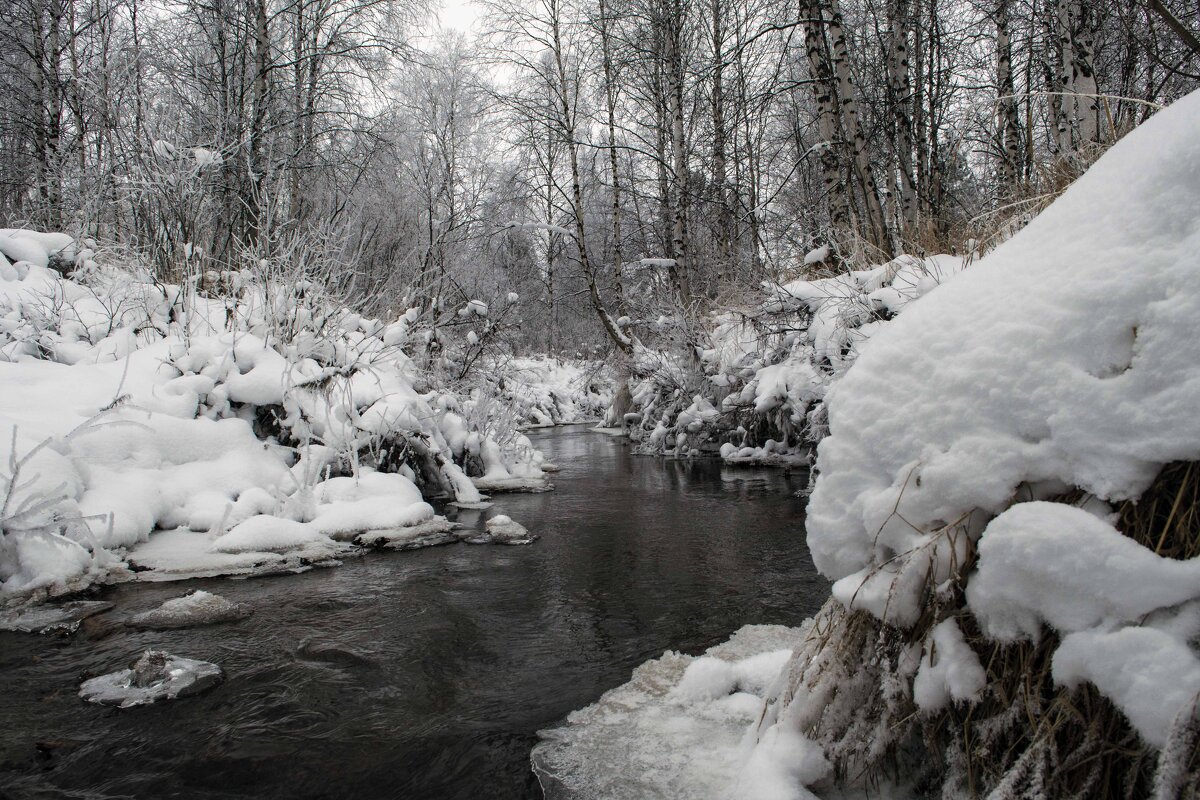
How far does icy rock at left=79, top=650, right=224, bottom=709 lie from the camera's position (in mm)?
2580

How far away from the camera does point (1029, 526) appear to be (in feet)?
4.15

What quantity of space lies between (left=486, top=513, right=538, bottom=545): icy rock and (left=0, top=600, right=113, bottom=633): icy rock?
8.27 ft

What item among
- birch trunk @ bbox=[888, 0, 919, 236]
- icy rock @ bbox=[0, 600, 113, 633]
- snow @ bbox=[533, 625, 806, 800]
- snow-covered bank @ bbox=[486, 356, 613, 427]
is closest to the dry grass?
snow @ bbox=[533, 625, 806, 800]

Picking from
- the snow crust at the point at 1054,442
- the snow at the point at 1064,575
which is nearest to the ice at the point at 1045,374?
the snow crust at the point at 1054,442

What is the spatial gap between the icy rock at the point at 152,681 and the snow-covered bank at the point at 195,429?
1.43 m

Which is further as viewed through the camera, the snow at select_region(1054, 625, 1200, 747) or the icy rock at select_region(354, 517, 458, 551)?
the icy rock at select_region(354, 517, 458, 551)

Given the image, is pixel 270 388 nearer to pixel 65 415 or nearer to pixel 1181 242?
pixel 65 415

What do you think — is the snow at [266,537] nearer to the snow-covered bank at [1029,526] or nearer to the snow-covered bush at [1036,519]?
the snow-covered bank at [1029,526]

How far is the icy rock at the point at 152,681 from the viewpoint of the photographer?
2.58 meters

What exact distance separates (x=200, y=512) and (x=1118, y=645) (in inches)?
209

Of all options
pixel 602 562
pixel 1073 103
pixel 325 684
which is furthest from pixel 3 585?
pixel 1073 103

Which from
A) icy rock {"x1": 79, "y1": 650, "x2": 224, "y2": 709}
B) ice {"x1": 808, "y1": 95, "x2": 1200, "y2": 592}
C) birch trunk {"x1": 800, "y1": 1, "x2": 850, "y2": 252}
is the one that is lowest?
icy rock {"x1": 79, "y1": 650, "x2": 224, "y2": 709}

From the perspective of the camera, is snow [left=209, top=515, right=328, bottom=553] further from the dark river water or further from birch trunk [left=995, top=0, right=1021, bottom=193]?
birch trunk [left=995, top=0, right=1021, bottom=193]

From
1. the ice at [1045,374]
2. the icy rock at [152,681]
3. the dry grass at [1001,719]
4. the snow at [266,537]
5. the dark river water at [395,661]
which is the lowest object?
the dark river water at [395,661]
